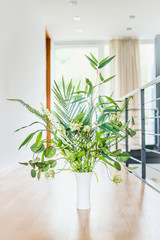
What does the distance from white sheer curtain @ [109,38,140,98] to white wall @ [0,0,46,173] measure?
7.31ft

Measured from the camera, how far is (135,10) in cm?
543

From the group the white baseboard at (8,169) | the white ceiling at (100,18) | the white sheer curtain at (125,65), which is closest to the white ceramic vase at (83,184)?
the white baseboard at (8,169)

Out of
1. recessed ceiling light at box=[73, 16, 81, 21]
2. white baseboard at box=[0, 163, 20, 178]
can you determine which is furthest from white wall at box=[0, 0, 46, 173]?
recessed ceiling light at box=[73, 16, 81, 21]

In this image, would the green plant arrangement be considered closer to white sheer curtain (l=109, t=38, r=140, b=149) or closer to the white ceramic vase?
the white ceramic vase

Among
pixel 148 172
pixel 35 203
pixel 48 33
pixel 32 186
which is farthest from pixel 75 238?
pixel 48 33

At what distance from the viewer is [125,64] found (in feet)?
23.2

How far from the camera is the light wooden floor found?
1.47 metres

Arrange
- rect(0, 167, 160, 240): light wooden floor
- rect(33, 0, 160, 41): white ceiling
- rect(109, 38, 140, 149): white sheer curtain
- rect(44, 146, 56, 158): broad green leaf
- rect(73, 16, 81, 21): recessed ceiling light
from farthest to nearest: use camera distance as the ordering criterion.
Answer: rect(109, 38, 140, 149): white sheer curtain < rect(73, 16, 81, 21): recessed ceiling light < rect(33, 0, 160, 41): white ceiling < rect(44, 146, 56, 158): broad green leaf < rect(0, 167, 160, 240): light wooden floor

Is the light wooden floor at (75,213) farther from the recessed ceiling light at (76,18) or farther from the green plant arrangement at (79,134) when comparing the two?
the recessed ceiling light at (76,18)

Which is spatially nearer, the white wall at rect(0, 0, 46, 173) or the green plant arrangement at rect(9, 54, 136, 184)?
the green plant arrangement at rect(9, 54, 136, 184)

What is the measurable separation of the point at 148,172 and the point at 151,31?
3105 mm

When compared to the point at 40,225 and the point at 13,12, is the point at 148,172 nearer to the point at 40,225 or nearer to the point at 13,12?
the point at 13,12

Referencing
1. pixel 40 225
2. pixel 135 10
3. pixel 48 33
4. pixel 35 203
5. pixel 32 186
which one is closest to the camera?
pixel 40 225

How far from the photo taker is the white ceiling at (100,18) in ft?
16.9
